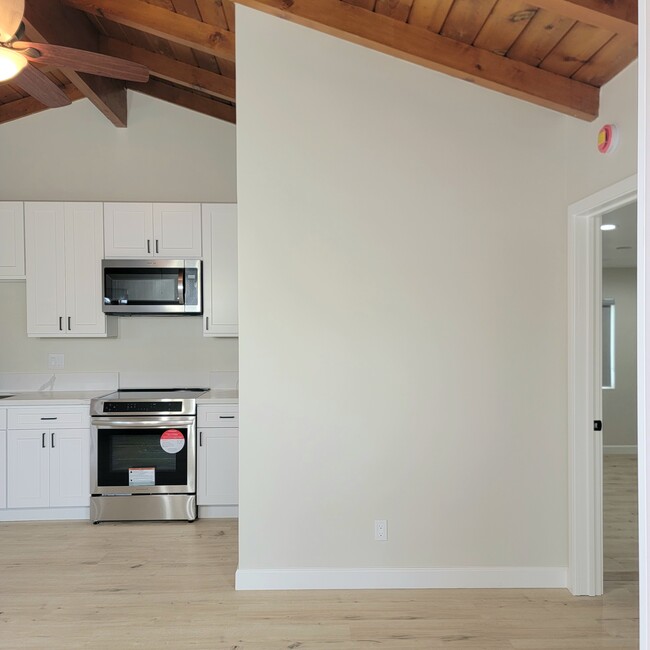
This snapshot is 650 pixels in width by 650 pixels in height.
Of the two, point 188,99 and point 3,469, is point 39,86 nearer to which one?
point 188,99

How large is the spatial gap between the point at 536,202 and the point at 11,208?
3905mm

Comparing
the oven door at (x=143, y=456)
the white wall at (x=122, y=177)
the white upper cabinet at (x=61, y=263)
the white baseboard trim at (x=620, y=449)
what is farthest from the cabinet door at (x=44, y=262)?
the white baseboard trim at (x=620, y=449)

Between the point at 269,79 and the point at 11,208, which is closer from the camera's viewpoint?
the point at 269,79

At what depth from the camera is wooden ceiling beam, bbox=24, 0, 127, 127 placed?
319 centimetres

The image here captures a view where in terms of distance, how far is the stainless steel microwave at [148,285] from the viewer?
4.49m

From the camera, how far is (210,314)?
4602mm

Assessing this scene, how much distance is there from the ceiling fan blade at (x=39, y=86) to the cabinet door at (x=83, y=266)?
6.55 ft

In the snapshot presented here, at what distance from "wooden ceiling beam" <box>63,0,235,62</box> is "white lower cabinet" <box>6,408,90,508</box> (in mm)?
2731

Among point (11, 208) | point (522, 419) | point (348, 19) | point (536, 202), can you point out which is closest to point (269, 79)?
point (348, 19)

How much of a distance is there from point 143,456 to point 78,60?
2.89 m

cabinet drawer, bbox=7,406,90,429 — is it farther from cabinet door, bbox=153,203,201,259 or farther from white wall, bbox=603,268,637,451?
white wall, bbox=603,268,637,451

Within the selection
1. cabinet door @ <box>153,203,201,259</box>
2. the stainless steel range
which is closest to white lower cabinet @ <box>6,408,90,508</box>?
the stainless steel range

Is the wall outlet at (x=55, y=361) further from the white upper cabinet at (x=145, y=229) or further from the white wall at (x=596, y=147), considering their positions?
the white wall at (x=596, y=147)

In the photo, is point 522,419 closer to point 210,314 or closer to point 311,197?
point 311,197
